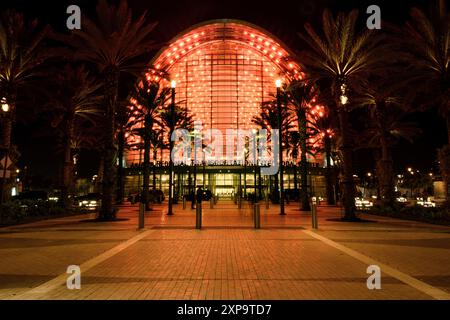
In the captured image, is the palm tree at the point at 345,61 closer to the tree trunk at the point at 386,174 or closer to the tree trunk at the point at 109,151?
the tree trunk at the point at 386,174

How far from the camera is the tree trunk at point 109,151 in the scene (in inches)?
835

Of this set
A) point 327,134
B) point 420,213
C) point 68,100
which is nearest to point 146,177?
point 68,100

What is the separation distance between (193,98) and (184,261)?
236 ft

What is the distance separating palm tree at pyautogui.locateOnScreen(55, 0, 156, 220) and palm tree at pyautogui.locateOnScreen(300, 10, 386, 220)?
34.4ft

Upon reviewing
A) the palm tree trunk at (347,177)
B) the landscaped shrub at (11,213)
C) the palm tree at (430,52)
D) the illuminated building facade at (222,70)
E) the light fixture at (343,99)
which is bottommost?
the landscaped shrub at (11,213)

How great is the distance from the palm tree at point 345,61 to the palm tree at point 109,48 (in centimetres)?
1047

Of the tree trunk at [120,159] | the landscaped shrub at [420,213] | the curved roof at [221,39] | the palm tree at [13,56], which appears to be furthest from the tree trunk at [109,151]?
the curved roof at [221,39]

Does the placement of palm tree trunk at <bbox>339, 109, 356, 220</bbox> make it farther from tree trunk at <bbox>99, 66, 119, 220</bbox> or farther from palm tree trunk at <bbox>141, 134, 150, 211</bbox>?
palm tree trunk at <bbox>141, 134, 150, 211</bbox>

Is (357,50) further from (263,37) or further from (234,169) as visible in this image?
(263,37)

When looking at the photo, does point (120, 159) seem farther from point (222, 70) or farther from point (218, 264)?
point (222, 70)

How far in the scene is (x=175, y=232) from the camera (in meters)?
15.2

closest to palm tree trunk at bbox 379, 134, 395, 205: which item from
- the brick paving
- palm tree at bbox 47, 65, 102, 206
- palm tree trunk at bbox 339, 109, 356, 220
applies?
palm tree trunk at bbox 339, 109, 356, 220

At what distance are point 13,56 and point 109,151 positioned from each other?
839 centimetres

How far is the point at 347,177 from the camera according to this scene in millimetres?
20703
